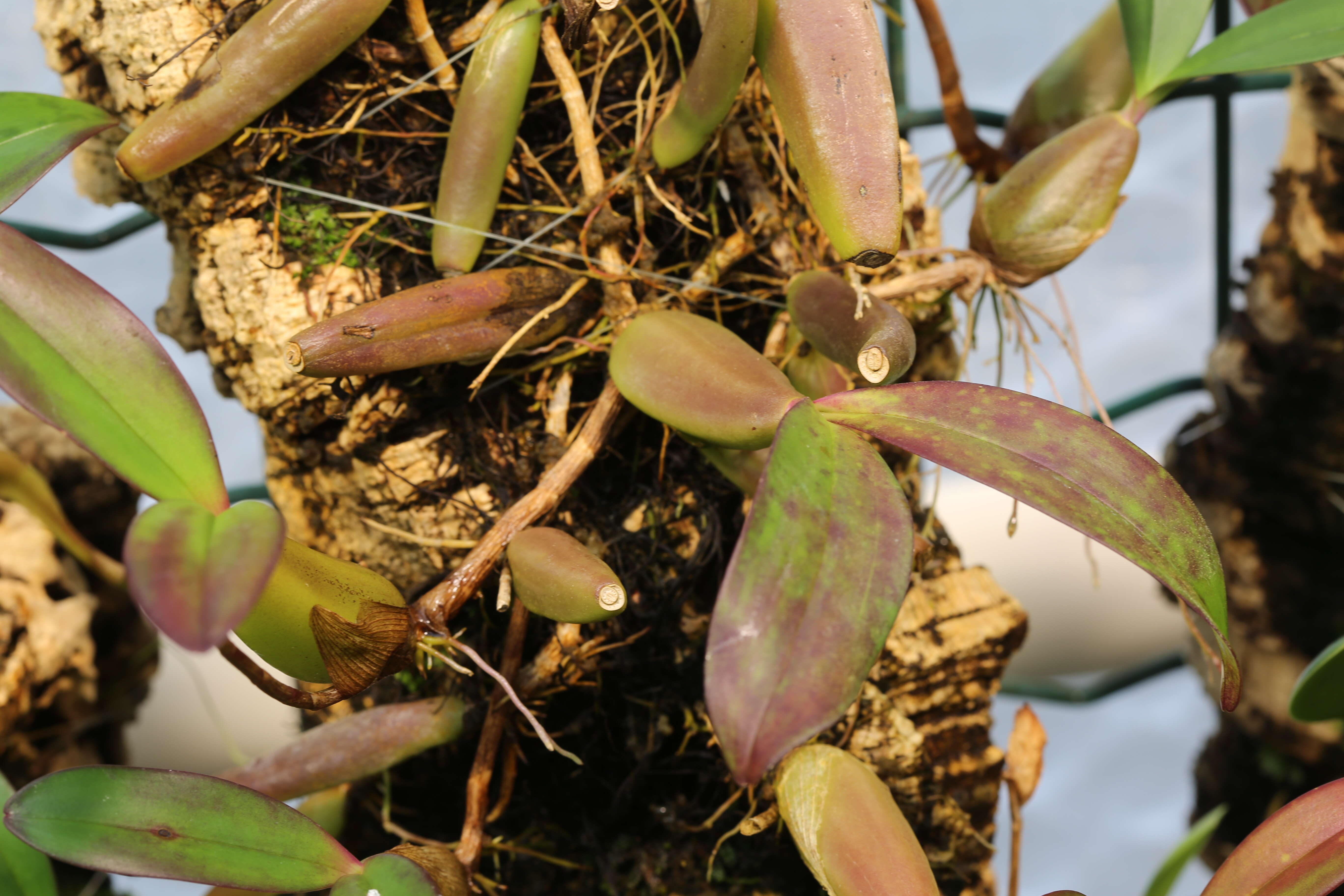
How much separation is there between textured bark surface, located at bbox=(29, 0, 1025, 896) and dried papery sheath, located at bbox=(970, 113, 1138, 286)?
0.07 meters

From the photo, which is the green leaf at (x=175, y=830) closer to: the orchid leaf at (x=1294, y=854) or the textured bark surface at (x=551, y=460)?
the textured bark surface at (x=551, y=460)

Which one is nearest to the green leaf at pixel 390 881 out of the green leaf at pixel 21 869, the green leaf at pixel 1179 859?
the green leaf at pixel 21 869

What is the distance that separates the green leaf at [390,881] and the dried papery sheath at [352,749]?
12 centimetres

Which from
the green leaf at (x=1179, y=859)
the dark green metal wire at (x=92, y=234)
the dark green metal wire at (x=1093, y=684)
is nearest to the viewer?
the green leaf at (x=1179, y=859)

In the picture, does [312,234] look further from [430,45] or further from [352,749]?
[352,749]

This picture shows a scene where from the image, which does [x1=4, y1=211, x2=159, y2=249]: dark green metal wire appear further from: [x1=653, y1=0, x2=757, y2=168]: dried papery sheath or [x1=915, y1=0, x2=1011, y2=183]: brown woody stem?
[x1=915, y1=0, x2=1011, y2=183]: brown woody stem

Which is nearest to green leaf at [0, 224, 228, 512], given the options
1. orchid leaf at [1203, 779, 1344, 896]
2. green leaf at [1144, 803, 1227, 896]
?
orchid leaf at [1203, 779, 1344, 896]

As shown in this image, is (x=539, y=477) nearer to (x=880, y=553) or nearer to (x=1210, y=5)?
(x=880, y=553)

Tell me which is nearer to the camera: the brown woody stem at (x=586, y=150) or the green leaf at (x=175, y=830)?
the green leaf at (x=175, y=830)

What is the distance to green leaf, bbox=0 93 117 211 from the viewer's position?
477mm

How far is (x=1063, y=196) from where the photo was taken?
1.93ft

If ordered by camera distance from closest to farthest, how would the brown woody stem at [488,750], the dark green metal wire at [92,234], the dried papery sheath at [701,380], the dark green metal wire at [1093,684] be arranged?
1. the dried papery sheath at [701,380]
2. the brown woody stem at [488,750]
3. the dark green metal wire at [92,234]
4. the dark green metal wire at [1093,684]

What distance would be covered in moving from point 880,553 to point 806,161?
0.20 m

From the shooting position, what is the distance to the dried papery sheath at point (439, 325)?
0.49 metres
